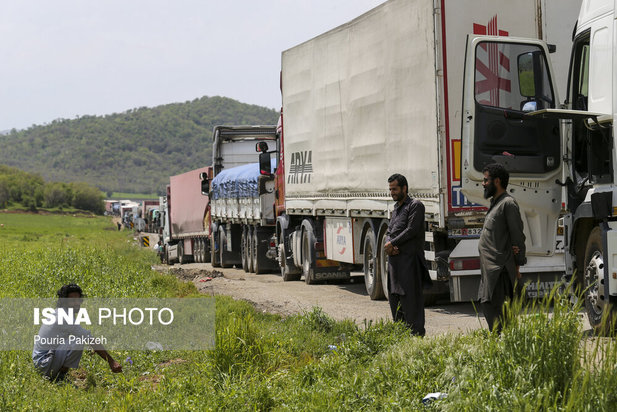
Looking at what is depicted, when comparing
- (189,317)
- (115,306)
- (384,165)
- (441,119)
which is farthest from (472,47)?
(115,306)

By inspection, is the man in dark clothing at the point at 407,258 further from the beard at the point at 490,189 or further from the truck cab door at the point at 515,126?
the truck cab door at the point at 515,126

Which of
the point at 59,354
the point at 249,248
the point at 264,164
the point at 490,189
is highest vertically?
the point at 264,164

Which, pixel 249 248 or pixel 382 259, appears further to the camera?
pixel 249 248

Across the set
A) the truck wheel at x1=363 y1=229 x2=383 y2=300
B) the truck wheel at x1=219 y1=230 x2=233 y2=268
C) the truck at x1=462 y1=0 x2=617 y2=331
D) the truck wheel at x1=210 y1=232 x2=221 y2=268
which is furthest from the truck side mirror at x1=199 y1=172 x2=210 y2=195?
the truck at x1=462 y1=0 x2=617 y2=331

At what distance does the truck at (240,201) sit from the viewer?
24453mm

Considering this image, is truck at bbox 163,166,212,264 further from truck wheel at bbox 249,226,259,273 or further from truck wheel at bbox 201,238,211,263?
truck wheel at bbox 249,226,259,273

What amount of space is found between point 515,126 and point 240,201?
16234 mm

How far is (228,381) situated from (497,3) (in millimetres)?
7263

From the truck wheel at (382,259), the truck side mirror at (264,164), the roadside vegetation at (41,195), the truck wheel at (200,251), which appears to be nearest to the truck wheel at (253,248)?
the truck side mirror at (264,164)

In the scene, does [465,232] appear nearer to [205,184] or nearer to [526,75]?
[526,75]

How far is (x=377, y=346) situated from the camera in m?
7.64

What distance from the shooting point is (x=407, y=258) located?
9062mm

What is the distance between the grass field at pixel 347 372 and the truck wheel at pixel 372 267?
11.8ft

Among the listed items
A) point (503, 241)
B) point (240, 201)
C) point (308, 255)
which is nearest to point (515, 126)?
point (503, 241)
